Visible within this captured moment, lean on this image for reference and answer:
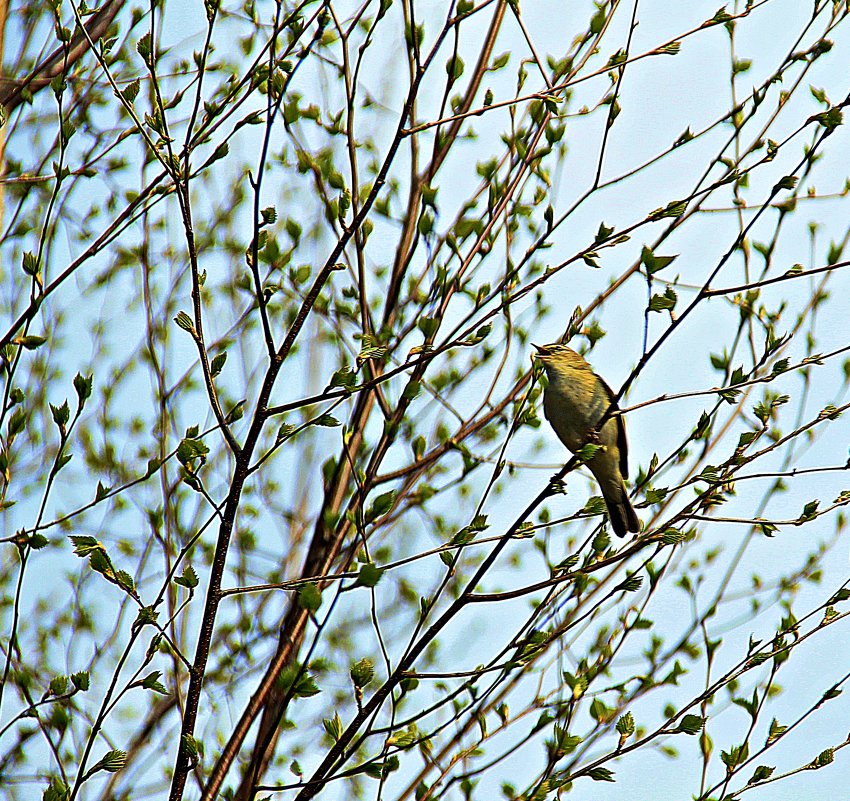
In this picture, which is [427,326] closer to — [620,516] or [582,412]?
[582,412]

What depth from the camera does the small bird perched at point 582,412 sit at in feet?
15.2

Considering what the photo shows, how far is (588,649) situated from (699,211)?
1561 mm

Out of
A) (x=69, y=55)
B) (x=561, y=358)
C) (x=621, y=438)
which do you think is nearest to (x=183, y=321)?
(x=69, y=55)

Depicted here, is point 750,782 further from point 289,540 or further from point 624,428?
point 624,428

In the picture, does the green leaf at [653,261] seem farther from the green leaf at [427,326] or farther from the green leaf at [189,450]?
the green leaf at [189,450]

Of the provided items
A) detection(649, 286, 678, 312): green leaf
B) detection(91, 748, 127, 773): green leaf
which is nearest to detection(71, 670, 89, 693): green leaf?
detection(91, 748, 127, 773): green leaf

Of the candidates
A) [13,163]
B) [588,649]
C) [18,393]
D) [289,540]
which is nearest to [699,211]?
[588,649]

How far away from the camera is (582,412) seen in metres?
4.73

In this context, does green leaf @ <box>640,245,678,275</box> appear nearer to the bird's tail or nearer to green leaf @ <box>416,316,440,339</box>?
green leaf @ <box>416,316,440,339</box>

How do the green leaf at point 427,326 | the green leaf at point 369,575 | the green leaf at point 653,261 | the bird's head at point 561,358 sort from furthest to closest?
the bird's head at point 561,358
the green leaf at point 427,326
the green leaf at point 653,261
the green leaf at point 369,575

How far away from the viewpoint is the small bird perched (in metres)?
4.62

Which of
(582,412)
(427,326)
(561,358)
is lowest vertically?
(427,326)

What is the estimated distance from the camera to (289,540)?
Answer: 4.34 meters

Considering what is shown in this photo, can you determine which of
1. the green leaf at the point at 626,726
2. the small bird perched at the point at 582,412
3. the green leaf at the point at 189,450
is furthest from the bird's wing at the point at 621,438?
the green leaf at the point at 189,450
